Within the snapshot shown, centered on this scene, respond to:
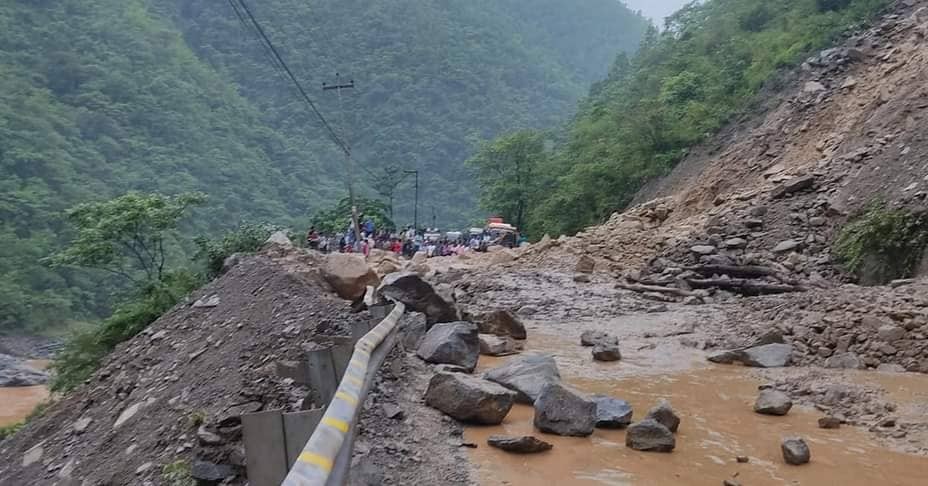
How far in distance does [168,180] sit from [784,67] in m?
44.2

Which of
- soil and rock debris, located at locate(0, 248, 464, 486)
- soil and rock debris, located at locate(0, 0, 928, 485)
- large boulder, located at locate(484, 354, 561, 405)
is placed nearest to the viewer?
soil and rock debris, located at locate(0, 248, 464, 486)

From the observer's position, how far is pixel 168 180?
52.9 meters

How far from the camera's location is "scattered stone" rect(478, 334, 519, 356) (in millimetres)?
8320

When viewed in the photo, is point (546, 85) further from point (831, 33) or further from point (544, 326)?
point (544, 326)

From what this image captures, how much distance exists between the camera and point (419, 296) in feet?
28.0

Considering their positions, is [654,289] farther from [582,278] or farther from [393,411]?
[393,411]

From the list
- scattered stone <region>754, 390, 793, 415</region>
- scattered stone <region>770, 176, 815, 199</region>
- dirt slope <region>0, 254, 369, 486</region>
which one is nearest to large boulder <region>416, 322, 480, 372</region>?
dirt slope <region>0, 254, 369, 486</region>

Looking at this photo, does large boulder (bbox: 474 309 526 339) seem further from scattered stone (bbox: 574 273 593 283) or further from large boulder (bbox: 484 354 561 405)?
scattered stone (bbox: 574 273 593 283)

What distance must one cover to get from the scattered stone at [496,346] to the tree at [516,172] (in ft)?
107

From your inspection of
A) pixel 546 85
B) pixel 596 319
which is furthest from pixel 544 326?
pixel 546 85

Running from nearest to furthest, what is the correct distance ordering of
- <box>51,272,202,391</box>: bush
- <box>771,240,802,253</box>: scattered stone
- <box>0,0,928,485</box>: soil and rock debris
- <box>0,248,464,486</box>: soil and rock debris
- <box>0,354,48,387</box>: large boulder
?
<box>0,248,464,486</box>: soil and rock debris → <box>0,0,928,485</box>: soil and rock debris → <box>51,272,202,391</box>: bush → <box>771,240,802,253</box>: scattered stone → <box>0,354,48,387</box>: large boulder

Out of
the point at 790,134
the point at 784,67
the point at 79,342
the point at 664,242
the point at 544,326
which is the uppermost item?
the point at 784,67

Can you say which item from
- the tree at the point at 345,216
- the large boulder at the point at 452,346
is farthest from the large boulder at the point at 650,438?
the tree at the point at 345,216

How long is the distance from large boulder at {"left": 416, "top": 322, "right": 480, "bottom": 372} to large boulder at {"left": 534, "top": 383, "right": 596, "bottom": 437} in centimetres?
185
